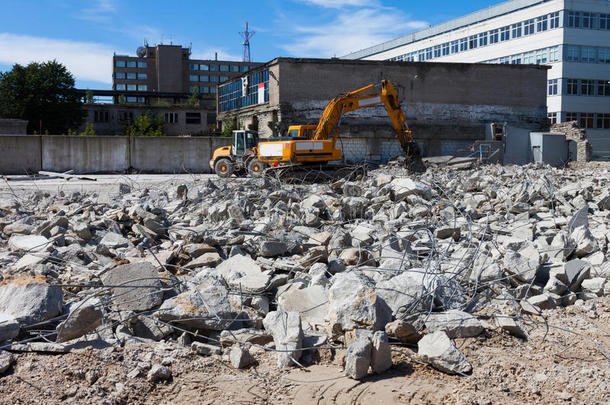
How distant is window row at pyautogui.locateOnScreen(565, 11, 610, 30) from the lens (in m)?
48.4

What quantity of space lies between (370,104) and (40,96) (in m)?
45.5

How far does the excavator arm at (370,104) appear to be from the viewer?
2020cm

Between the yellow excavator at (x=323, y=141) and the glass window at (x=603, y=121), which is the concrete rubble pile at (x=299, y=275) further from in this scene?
the glass window at (x=603, y=121)

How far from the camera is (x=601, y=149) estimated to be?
148 feet

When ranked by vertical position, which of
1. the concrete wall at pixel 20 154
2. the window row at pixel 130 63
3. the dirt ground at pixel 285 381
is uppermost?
the window row at pixel 130 63

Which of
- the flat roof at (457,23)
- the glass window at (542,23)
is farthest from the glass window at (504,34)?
the glass window at (542,23)

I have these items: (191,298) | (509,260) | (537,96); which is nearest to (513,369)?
(509,260)

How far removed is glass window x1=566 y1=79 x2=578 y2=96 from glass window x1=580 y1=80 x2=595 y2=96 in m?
0.62

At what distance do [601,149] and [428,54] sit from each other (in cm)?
2576

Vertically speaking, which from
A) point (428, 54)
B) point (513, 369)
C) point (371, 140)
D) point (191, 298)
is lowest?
point (513, 369)

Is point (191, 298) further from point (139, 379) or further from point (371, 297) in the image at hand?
point (371, 297)

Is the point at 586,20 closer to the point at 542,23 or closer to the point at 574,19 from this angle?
the point at 574,19

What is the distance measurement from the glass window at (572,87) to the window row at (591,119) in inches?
68.6

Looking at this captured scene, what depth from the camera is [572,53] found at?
48.6 meters
